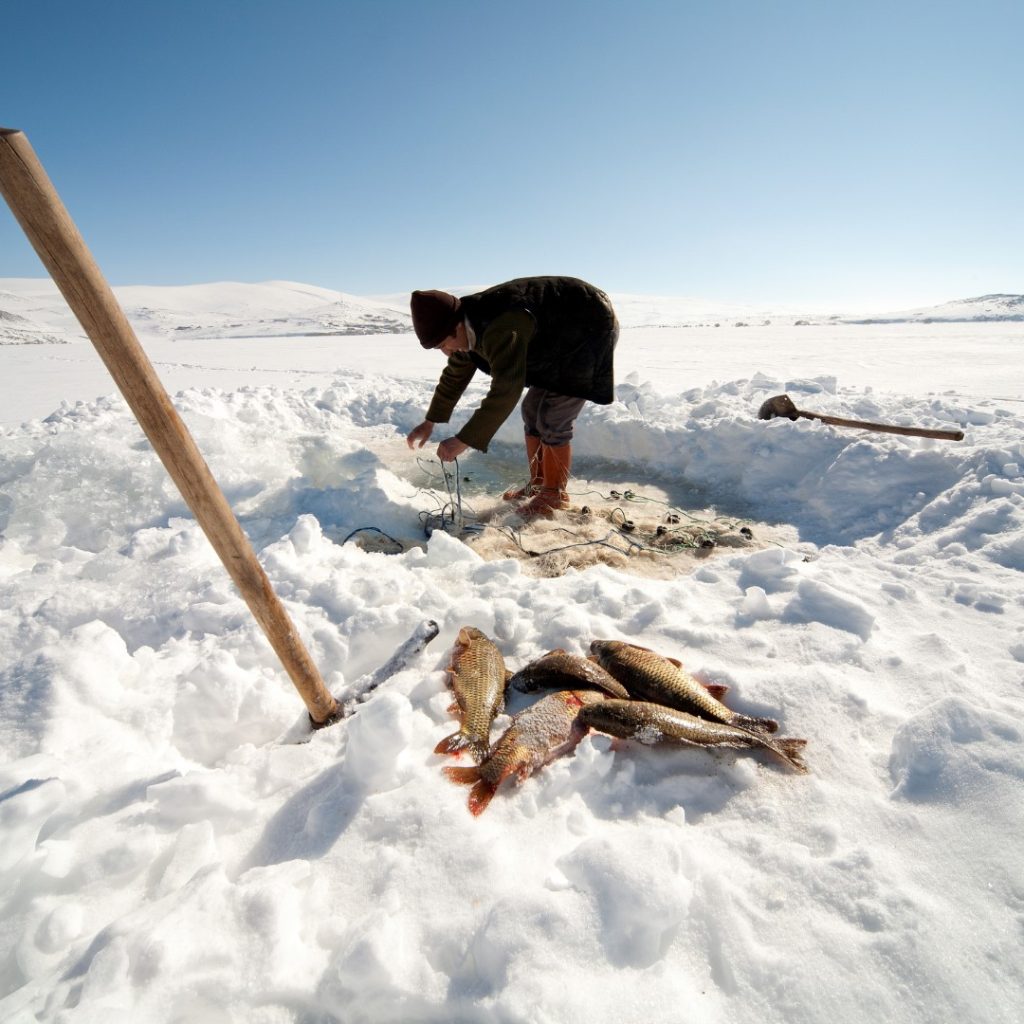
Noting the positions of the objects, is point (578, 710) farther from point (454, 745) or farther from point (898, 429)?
point (898, 429)

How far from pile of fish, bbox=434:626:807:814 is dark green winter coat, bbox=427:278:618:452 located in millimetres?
1578

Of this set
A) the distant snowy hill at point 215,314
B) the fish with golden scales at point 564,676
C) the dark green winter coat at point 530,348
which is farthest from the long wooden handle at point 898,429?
the distant snowy hill at point 215,314

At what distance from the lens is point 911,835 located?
4.87 feet

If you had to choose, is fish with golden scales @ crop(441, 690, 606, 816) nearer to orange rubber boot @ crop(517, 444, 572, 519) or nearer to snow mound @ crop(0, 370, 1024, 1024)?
snow mound @ crop(0, 370, 1024, 1024)

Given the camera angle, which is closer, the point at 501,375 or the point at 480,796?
the point at 480,796

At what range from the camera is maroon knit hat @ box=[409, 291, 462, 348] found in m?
3.53

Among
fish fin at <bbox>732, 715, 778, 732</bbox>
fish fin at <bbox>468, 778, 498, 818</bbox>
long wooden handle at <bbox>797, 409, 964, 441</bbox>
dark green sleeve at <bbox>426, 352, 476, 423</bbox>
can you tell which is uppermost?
dark green sleeve at <bbox>426, 352, 476, 423</bbox>

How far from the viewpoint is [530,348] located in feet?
12.7

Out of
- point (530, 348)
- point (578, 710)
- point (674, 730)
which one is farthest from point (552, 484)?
point (674, 730)

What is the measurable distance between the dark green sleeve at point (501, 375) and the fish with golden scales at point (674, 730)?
1.98 metres

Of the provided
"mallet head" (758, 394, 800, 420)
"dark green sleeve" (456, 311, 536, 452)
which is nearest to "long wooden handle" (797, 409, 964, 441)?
"mallet head" (758, 394, 800, 420)

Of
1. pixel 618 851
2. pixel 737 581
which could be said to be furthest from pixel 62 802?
pixel 737 581

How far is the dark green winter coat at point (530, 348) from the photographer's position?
3.43m

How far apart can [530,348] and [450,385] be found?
664 mm
